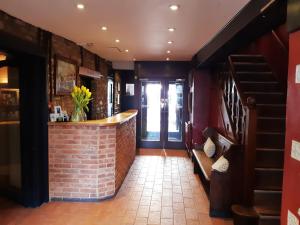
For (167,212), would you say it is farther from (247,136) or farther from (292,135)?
(292,135)

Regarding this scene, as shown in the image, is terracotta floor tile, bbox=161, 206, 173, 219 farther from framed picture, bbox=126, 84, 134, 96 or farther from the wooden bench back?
framed picture, bbox=126, 84, 134, 96

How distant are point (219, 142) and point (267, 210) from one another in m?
1.58

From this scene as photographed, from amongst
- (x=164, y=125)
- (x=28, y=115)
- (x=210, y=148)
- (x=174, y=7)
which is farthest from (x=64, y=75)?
(x=164, y=125)

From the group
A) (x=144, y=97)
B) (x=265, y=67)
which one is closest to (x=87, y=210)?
(x=265, y=67)

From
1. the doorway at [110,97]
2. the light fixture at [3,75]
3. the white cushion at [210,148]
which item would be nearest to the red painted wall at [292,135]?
the white cushion at [210,148]

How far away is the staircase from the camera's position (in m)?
3.30

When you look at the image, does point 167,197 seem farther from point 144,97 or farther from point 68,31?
point 144,97

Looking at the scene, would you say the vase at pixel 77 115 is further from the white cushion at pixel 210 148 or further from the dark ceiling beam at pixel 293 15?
the dark ceiling beam at pixel 293 15

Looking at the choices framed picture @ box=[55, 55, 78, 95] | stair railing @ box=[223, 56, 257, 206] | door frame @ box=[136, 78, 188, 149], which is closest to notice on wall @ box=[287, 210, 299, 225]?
stair railing @ box=[223, 56, 257, 206]

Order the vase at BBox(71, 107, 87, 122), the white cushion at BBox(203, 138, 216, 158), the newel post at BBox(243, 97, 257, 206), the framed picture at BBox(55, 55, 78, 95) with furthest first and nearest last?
the white cushion at BBox(203, 138, 216, 158), the framed picture at BBox(55, 55, 78, 95), the vase at BBox(71, 107, 87, 122), the newel post at BBox(243, 97, 257, 206)

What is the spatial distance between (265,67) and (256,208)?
2866 millimetres

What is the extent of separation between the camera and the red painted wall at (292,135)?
1739 millimetres

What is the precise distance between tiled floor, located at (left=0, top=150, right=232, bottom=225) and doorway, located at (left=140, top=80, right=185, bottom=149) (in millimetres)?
2960

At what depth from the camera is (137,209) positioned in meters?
3.71
